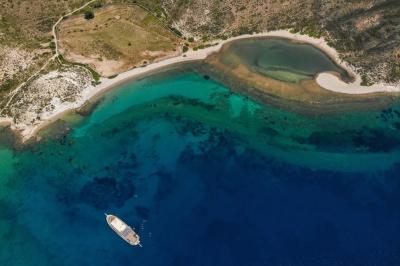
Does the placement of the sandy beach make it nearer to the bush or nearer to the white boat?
the bush

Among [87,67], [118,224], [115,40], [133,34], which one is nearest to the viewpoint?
[118,224]

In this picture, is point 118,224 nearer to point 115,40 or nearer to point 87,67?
point 87,67

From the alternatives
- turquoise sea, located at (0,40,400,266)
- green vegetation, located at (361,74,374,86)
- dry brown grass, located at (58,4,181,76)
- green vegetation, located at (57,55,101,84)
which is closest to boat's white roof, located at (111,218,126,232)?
turquoise sea, located at (0,40,400,266)

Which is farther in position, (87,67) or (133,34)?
(133,34)

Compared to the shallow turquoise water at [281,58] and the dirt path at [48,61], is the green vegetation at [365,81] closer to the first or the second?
the shallow turquoise water at [281,58]

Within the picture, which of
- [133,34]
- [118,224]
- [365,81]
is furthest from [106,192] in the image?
[365,81]

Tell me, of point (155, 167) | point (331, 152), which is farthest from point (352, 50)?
point (155, 167)

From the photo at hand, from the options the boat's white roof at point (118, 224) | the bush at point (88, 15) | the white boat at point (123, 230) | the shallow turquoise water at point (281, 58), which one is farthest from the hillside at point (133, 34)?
the boat's white roof at point (118, 224)
